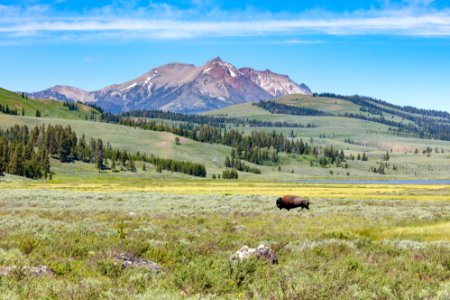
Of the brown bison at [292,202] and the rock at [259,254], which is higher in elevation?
the rock at [259,254]

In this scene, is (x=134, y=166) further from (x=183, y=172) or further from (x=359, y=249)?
(x=359, y=249)

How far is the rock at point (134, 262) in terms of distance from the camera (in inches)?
567

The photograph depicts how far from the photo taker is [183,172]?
193625 millimetres

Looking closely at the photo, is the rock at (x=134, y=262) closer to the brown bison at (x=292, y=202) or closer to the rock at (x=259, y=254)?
the rock at (x=259, y=254)

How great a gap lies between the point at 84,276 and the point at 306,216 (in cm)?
2449

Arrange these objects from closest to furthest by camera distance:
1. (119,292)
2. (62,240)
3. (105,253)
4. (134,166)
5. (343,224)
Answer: (119,292) → (105,253) → (62,240) → (343,224) → (134,166)

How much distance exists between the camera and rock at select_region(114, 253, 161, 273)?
567 inches

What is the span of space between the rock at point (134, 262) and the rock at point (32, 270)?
2.14m

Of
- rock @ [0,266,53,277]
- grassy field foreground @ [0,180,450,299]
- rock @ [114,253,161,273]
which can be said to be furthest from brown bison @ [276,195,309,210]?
rock @ [0,266,53,277]

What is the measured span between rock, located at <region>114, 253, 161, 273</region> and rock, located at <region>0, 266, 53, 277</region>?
7.03 ft

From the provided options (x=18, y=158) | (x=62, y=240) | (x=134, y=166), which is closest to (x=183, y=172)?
(x=134, y=166)

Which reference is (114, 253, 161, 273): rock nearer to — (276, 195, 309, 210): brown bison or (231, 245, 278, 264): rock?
(231, 245, 278, 264): rock

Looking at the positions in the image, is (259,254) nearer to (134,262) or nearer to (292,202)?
(134,262)

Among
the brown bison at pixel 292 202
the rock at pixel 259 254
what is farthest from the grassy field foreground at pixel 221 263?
the brown bison at pixel 292 202
